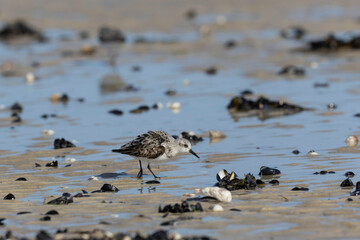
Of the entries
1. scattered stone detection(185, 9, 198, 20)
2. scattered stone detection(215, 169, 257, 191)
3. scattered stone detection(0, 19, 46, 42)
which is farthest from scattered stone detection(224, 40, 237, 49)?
scattered stone detection(215, 169, 257, 191)

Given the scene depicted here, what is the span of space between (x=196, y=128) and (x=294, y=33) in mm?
13057

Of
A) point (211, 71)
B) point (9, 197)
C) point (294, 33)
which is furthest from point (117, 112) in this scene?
point (294, 33)

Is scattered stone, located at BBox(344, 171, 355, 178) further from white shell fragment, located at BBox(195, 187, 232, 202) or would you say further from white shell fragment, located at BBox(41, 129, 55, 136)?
white shell fragment, located at BBox(41, 129, 55, 136)

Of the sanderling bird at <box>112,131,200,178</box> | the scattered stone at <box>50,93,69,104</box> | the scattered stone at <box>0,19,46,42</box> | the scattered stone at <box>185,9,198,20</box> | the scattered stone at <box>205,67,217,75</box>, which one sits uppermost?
the scattered stone at <box>185,9,198,20</box>

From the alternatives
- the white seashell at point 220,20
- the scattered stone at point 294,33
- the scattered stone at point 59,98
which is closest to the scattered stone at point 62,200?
the scattered stone at point 59,98

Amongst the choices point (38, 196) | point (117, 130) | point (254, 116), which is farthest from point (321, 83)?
point (38, 196)

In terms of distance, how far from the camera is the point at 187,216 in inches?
327

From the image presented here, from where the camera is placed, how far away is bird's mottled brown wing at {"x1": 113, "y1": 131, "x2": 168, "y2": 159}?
10.7 m

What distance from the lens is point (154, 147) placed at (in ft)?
35.2

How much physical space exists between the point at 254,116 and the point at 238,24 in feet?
48.8

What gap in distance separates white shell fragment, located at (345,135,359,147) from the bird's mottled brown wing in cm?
347

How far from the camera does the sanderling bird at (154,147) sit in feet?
35.0

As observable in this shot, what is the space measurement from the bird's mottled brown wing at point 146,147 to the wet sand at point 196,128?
42 cm

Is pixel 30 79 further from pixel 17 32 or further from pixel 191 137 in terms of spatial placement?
Answer: pixel 17 32
